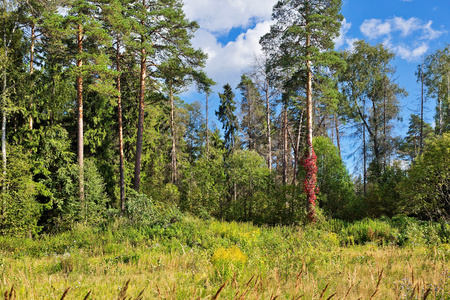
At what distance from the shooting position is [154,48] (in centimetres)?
1477

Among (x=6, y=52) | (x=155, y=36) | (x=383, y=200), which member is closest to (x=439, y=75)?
(x=383, y=200)

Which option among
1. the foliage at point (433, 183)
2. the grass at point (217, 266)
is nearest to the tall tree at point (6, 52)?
the grass at point (217, 266)

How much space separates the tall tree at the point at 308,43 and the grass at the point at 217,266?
332cm

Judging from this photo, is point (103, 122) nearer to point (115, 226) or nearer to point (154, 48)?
point (154, 48)

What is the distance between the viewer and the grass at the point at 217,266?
2.77 m

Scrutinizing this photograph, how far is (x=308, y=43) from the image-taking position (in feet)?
44.9

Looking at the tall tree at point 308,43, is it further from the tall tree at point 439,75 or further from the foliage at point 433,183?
the tall tree at point 439,75

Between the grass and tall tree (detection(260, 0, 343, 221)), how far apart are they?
3322 millimetres

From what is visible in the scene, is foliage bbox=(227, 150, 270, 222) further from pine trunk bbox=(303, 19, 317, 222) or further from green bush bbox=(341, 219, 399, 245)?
green bush bbox=(341, 219, 399, 245)

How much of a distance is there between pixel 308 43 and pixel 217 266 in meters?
12.8

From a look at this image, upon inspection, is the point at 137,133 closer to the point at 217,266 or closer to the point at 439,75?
the point at 217,266

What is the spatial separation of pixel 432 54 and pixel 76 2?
2595 centimetres

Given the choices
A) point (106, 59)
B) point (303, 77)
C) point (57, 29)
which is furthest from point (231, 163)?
point (57, 29)

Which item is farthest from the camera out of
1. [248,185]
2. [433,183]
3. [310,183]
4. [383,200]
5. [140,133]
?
[248,185]
